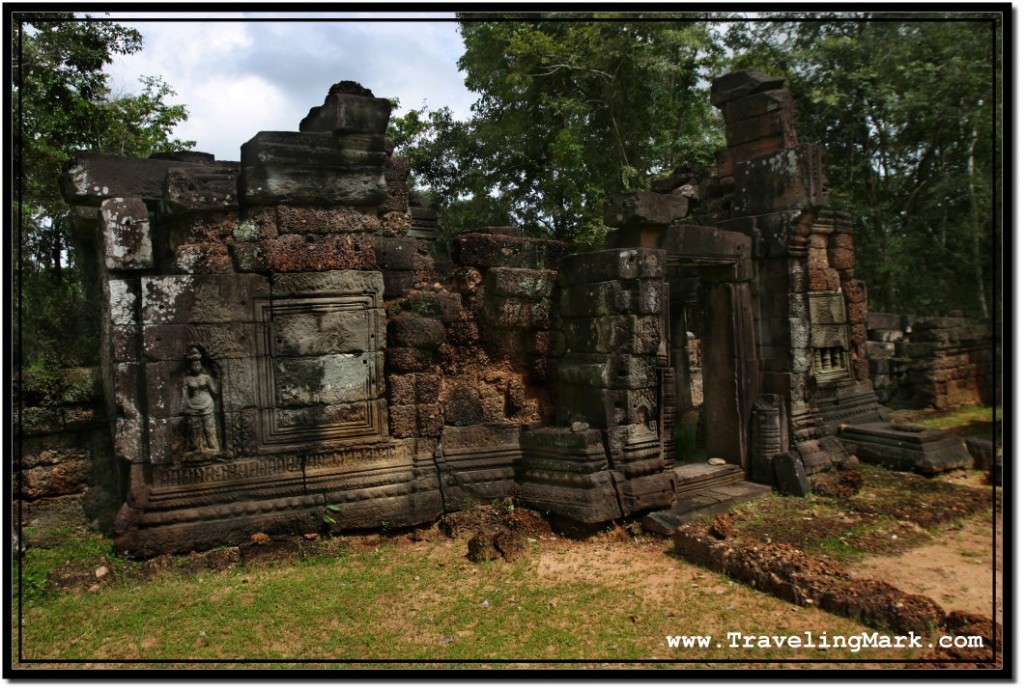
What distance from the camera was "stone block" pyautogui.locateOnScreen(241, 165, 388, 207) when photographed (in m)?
6.03

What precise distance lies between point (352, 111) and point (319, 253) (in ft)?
4.33

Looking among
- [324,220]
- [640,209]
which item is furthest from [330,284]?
[640,209]

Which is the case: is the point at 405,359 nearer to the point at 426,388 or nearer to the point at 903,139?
the point at 426,388

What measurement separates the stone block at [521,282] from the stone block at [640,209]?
90cm

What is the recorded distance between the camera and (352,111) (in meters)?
6.21

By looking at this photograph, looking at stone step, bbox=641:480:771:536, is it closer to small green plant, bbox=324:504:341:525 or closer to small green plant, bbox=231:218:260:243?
small green plant, bbox=324:504:341:525

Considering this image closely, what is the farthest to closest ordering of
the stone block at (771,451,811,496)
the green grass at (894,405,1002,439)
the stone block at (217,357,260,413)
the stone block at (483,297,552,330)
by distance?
1. the green grass at (894,405,1002,439)
2. the stone block at (771,451,811,496)
3. the stone block at (483,297,552,330)
4. the stone block at (217,357,260,413)

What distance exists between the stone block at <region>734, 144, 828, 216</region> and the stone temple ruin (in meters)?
1.05

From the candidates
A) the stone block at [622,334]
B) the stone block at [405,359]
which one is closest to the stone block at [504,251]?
the stone block at [622,334]

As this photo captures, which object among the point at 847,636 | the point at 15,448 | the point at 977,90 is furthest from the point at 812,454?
the point at 977,90

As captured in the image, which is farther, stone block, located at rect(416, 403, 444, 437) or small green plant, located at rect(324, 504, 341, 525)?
stone block, located at rect(416, 403, 444, 437)

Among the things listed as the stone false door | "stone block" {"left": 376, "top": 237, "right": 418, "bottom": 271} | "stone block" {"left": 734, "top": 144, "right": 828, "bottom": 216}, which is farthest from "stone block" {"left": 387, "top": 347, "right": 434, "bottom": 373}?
"stone block" {"left": 734, "top": 144, "right": 828, "bottom": 216}

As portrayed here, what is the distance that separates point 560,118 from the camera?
18.0 meters

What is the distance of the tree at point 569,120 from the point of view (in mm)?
16562
